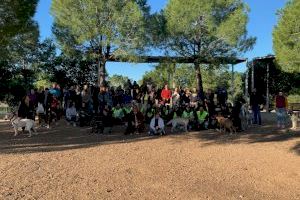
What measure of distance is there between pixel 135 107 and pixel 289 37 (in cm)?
1827

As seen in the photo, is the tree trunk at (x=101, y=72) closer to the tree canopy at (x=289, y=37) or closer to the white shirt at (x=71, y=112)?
the white shirt at (x=71, y=112)

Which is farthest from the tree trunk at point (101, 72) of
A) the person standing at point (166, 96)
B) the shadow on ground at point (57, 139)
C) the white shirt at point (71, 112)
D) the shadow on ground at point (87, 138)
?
the shadow on ground at point (57, 139)

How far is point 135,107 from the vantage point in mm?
18656

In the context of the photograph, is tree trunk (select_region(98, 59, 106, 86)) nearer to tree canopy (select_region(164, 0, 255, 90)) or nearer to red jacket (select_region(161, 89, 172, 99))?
tree canopy (select_region(164, 0, 255, 90))

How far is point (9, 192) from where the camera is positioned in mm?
9523

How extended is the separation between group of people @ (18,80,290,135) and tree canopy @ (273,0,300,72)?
38.0ft

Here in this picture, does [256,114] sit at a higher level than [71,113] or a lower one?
lower

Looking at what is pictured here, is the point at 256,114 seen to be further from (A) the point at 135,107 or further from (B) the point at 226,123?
(A) the point at 135,107

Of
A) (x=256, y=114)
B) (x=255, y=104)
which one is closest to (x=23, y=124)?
(x=255, y=104)

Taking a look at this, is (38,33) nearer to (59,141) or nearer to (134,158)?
(59,141)

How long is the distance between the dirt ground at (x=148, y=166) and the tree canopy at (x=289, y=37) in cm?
1550

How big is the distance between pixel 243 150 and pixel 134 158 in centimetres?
395

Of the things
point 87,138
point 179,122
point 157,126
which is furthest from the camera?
point 179,122

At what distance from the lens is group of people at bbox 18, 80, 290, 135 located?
18.4 meters
